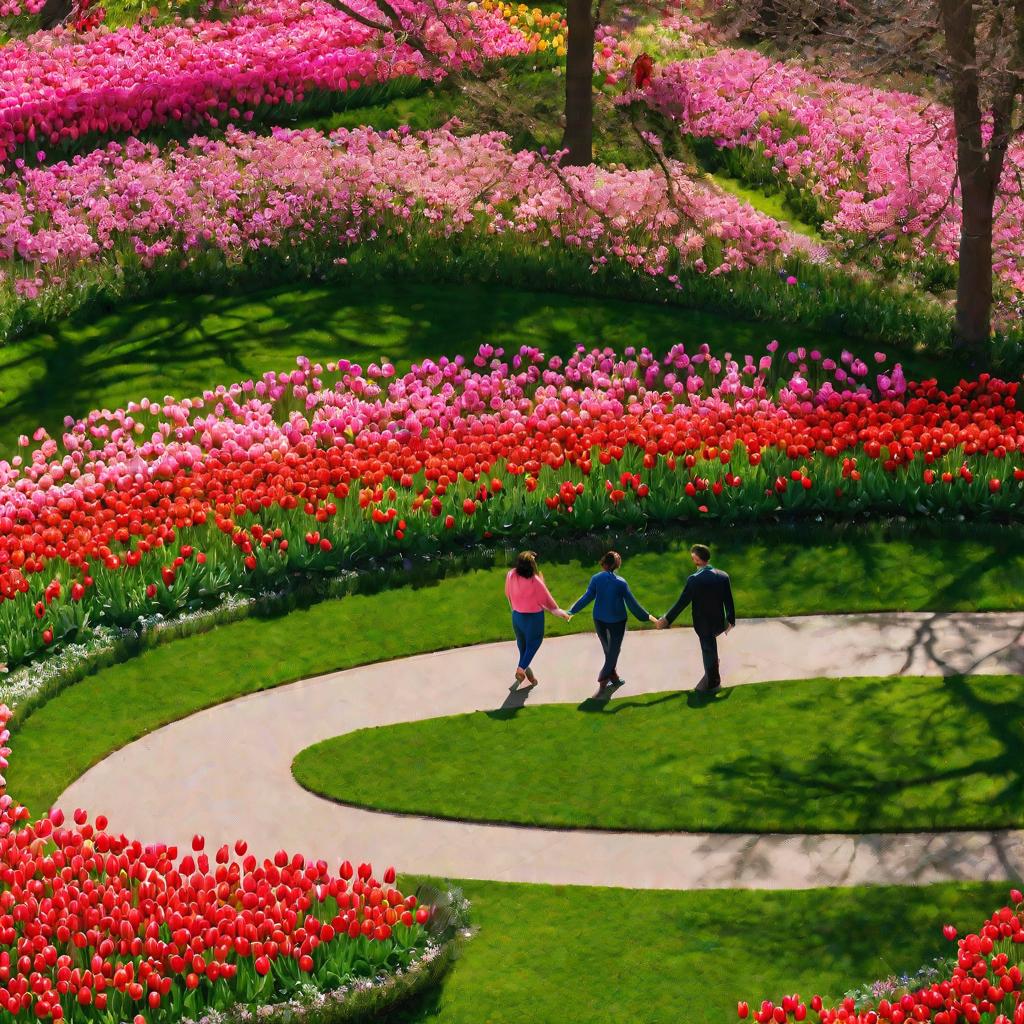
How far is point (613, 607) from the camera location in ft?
42.9

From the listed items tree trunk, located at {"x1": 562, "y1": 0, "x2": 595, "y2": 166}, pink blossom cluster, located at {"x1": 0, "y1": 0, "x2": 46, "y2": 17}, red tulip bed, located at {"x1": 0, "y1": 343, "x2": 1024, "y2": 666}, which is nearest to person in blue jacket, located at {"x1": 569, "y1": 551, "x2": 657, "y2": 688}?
red tulip bed, located at {"x1": 0, "y1": 343, "x2": 1024, "y2": 666}

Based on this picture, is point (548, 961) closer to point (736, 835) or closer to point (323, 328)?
point (736, 835)

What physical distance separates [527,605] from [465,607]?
170 cm

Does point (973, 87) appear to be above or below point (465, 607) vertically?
above

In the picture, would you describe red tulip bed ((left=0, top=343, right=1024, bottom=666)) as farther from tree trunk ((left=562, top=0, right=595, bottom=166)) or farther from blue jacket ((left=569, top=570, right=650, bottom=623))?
tree trunk ((left=562, top=0, right=595, bottom=166))

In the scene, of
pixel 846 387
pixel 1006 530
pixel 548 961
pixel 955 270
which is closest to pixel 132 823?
pixel 548 961

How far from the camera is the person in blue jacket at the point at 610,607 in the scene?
42.8 ft

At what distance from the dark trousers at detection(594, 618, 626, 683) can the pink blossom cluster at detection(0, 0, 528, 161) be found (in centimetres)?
1395

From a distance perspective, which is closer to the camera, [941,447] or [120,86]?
[941,447]

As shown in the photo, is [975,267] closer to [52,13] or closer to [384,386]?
[384,386]

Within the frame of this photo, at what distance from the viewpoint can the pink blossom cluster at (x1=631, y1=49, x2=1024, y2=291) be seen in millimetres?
22094

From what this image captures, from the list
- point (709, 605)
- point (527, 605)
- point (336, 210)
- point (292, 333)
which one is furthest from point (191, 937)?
point (336, 210)

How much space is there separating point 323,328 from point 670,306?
4.31 metres

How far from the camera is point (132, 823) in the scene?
11570mm
